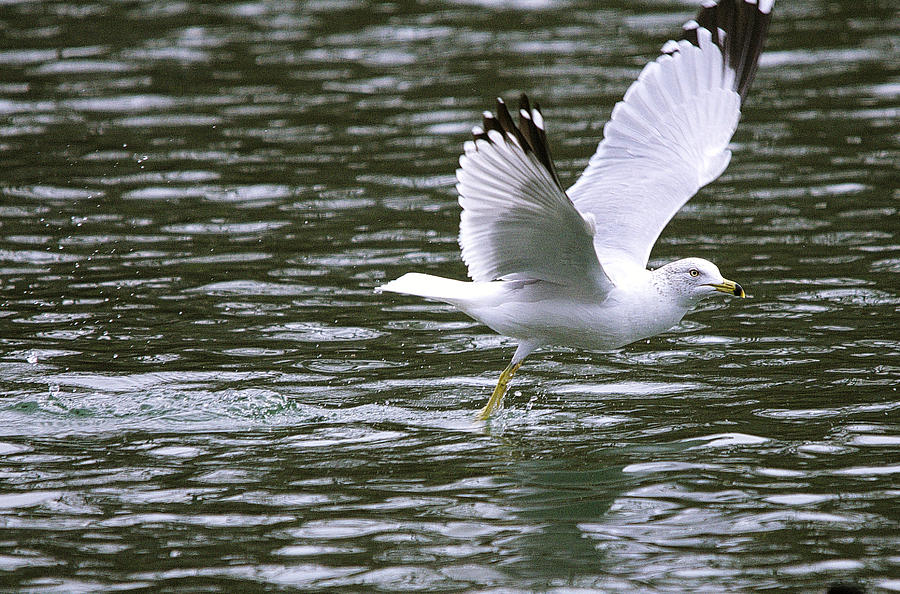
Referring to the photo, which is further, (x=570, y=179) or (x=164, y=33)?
(x=164, y=33)

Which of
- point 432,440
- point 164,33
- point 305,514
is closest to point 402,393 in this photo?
point 432,440

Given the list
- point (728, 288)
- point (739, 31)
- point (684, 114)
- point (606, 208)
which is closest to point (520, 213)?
point (728, 288)

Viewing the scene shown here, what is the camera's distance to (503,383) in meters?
8.34

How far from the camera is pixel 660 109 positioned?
898 cm

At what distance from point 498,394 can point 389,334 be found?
1.67m

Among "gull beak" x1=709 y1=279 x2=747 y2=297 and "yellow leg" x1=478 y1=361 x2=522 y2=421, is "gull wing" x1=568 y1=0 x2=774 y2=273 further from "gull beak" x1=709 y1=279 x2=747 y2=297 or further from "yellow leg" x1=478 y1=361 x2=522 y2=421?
"yellow leg" x1=478 y1=361 x2=522 y2=421

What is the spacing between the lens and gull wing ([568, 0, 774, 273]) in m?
8.77

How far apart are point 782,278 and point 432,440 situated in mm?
3965

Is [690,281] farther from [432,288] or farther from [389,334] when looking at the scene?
[389,334]

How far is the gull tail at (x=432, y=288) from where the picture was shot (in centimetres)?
763

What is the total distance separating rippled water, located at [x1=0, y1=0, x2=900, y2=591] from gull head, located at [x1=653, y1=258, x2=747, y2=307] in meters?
0.72

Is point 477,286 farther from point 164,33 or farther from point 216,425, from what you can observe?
point 164,33

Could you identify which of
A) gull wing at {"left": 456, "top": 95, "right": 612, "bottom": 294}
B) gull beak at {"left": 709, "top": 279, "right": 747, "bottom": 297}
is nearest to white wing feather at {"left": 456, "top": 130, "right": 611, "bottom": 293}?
gull wing at {"left": 456, "top": 95, "right": 612, "bottom": 294}

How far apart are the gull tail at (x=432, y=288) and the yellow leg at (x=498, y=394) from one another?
67 cm
